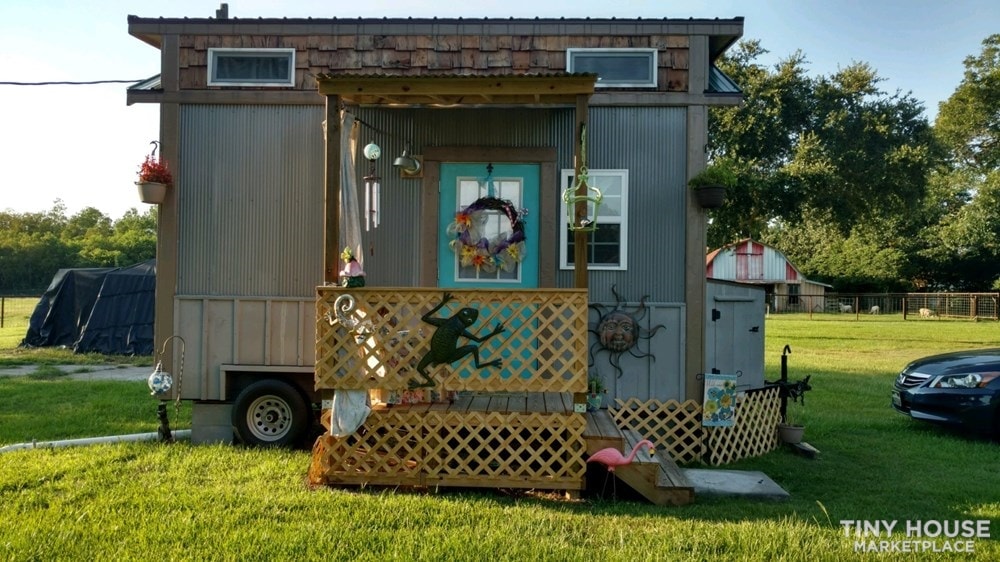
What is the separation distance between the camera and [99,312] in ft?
50.0

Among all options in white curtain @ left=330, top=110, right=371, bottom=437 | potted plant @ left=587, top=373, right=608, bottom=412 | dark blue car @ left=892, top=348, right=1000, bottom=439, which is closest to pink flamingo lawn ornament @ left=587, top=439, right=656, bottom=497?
potted plant @ left=587, top=373, right=608, bottom=412

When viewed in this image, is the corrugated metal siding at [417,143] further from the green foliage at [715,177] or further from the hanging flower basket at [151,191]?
the hanging flower basket at [151,191]

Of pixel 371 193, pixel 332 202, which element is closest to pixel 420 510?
pixel 332 202

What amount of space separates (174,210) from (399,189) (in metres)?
2.23

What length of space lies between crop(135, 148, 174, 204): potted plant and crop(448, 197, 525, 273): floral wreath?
2.79 metres

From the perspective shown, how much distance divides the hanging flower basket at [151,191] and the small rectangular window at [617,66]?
13.4ft

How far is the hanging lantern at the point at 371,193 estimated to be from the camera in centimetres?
645

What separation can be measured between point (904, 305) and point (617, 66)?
1170 inches

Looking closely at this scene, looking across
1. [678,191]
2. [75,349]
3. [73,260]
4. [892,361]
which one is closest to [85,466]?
[678,191]

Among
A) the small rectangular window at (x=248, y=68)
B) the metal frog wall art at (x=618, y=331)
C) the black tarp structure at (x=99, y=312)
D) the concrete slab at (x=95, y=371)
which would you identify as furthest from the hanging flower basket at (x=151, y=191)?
the black tarp structure at (x=99, y=312)

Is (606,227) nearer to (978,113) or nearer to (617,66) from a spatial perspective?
(617,66)

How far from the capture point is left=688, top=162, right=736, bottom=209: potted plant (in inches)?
263

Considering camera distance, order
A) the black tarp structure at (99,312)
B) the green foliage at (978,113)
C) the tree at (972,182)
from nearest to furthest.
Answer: the black tarp structure at (99,312) → the tree at (972,182) → the green foliage at (978,113)


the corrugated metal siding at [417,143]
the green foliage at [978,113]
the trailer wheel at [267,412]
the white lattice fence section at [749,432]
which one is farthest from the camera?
the green foliage at [978,113]
